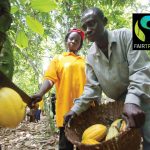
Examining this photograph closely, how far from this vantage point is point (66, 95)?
3.00 metres

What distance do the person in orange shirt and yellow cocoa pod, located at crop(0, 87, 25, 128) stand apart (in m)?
2.38

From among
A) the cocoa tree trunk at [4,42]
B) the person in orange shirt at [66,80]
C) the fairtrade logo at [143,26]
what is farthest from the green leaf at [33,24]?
the person in orange shirt at [66,80]

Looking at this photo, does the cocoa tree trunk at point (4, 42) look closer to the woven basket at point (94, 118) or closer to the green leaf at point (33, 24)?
the green leaf at point (33, 24)

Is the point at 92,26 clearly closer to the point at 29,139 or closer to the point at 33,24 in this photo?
the point at 33,24

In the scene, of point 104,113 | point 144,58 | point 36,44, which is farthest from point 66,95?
point 36,44

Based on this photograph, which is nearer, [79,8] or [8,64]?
[8,64]

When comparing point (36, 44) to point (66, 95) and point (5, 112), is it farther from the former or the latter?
point (5, 112)

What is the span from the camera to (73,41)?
3141mm

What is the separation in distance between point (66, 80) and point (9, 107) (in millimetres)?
2480

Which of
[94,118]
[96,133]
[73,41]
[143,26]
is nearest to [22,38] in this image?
[96,133]

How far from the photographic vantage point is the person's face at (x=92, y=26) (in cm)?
195

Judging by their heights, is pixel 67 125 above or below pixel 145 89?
below

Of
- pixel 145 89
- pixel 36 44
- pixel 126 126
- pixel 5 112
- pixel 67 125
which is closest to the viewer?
pixel 5 112

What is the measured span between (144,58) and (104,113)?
1.74 feet
